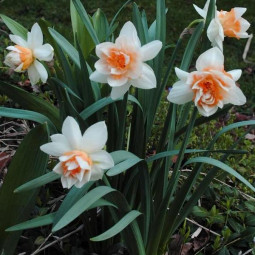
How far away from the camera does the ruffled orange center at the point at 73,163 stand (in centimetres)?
93

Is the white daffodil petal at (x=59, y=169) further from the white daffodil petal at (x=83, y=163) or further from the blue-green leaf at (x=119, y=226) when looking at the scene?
the blue-green leaf at (x=119, y=226)

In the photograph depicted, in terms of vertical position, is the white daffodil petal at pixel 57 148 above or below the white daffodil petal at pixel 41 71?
below

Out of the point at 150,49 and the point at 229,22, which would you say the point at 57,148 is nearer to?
the point at 150,49

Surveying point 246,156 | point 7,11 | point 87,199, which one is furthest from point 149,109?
point 7,11

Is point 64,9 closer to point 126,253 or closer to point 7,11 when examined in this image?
point 7,11

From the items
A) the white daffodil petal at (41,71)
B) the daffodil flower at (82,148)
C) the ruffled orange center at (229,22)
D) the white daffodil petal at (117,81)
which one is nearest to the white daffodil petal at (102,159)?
the daffodil flower at (82,148)

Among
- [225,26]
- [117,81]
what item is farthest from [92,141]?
[225,26]

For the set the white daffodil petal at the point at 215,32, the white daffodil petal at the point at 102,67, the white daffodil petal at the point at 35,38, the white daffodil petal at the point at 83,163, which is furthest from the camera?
the white daffodil petal at the point at 35,38

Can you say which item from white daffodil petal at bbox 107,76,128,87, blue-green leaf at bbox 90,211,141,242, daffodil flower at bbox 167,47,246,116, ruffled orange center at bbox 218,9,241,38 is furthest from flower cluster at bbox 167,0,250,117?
blue-green leaf at bbox 90,211,141,242

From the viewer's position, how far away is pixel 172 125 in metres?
1.38

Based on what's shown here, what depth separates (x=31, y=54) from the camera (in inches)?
50.8

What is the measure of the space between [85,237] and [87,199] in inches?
23.9

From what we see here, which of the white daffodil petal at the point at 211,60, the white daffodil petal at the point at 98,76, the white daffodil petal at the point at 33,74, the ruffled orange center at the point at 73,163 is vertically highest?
the white daffodil petal at the point at 211,60

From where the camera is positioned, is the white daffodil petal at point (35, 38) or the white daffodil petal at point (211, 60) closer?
the white daffodil petal at point (211, 60)
